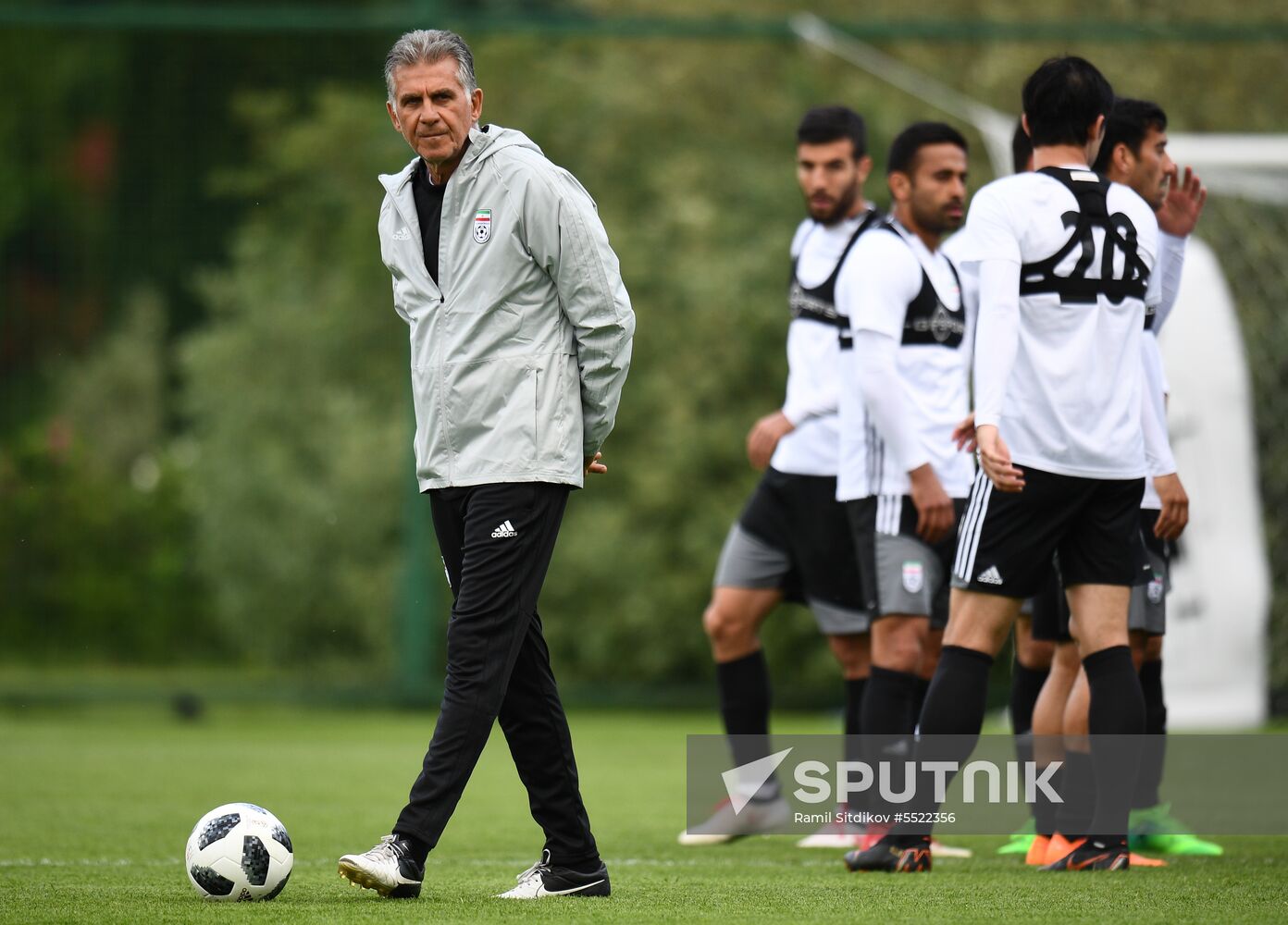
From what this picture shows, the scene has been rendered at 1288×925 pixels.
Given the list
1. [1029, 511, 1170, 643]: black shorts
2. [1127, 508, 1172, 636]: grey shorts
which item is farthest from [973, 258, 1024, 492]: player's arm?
[1127, 508, 1172, 636]: grey shorts

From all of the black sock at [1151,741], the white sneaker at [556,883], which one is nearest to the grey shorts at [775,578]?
the black sock at [1151,741]

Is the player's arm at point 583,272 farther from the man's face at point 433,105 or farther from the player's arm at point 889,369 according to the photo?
the player's arm at point 889,369

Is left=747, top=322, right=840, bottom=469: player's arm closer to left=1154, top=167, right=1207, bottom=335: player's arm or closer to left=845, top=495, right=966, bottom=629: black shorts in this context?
left=845, top=495, right=966, bottom=629: black shorts

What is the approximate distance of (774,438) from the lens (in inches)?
232

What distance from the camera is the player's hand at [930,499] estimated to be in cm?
533

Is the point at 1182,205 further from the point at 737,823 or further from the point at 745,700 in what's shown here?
the point at 737,823

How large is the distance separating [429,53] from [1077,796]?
9.44ft

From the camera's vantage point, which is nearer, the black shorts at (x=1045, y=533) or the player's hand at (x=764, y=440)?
the black shorts at (x=1045, y=533)

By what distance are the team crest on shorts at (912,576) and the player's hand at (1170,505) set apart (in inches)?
28.6

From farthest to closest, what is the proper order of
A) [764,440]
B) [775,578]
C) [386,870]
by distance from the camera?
[775,578] < [764,440] < [386,870]

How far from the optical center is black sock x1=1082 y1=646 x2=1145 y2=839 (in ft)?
15.3

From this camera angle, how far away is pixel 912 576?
18.0 feet

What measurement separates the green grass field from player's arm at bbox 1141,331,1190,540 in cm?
104

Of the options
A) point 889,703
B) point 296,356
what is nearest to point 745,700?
point 889,703
